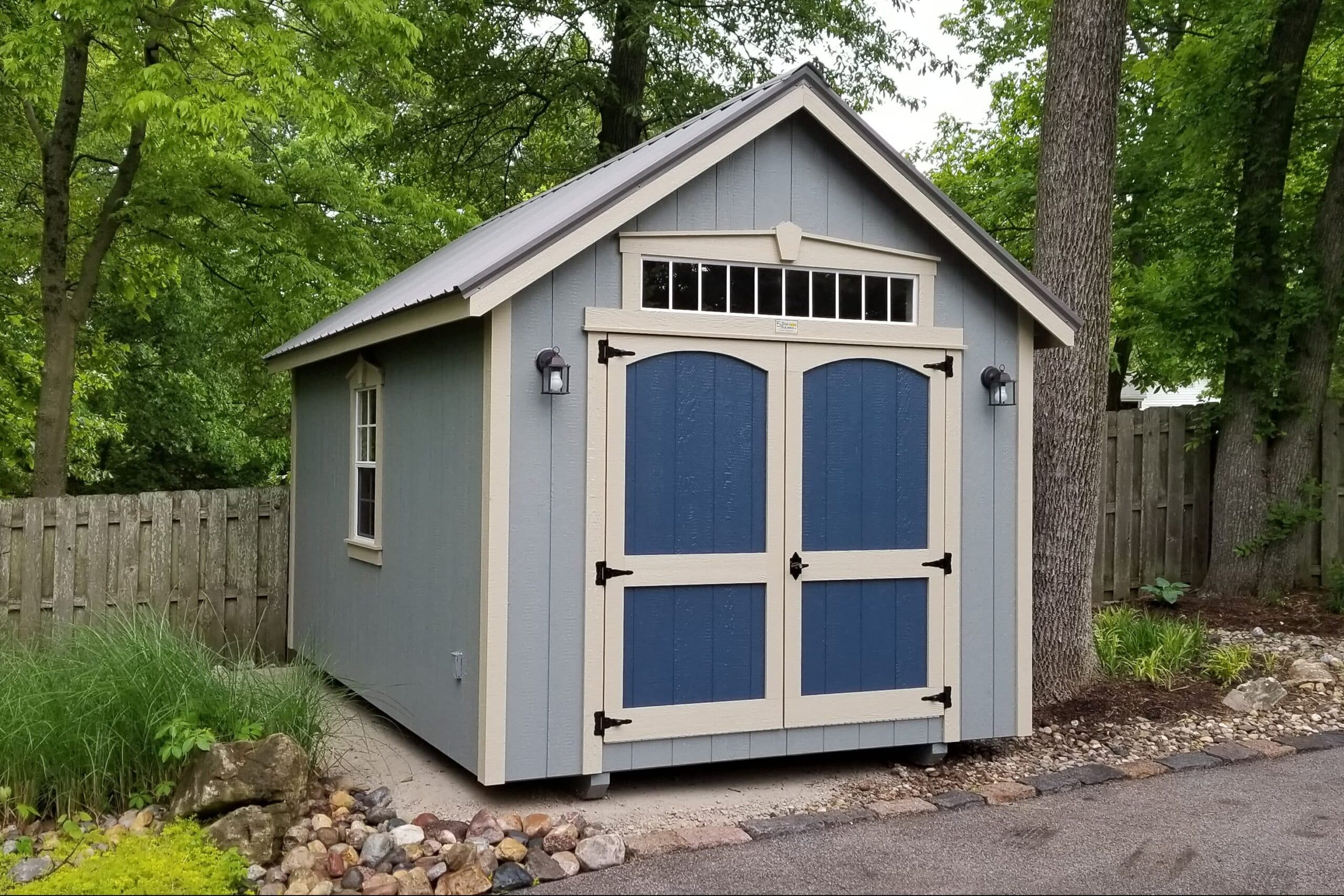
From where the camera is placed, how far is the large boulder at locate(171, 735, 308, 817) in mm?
5141

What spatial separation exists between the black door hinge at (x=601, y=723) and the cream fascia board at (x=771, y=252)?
2280mm

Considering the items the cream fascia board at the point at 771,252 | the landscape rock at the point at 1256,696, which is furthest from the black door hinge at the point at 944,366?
the landscape rock at the point at 1256,696

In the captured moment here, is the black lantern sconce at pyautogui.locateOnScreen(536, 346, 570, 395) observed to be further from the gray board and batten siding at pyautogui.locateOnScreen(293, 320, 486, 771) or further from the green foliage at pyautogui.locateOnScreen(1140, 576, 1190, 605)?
the green foliage at pyautogui.locateOnScreen(1140, 576, 1190, 605)

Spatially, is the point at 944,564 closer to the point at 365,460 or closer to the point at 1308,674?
the point at 1308,674

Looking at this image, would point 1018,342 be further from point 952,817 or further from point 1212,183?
point 1212,183

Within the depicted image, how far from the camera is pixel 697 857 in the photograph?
17.0ft

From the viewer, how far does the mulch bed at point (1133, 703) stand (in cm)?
758

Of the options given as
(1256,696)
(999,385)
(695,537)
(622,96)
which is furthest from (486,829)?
(622,96)

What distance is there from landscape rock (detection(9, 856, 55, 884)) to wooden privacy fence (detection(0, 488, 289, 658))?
12.2 ft

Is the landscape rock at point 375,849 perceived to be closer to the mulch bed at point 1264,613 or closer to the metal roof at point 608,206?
the metal roof at point 608,206

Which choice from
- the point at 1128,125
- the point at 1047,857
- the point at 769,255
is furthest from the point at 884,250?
the point at 1128,125

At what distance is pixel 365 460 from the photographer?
8.02 metres

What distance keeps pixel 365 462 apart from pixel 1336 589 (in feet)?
27.2

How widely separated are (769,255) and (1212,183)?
26.4ft
